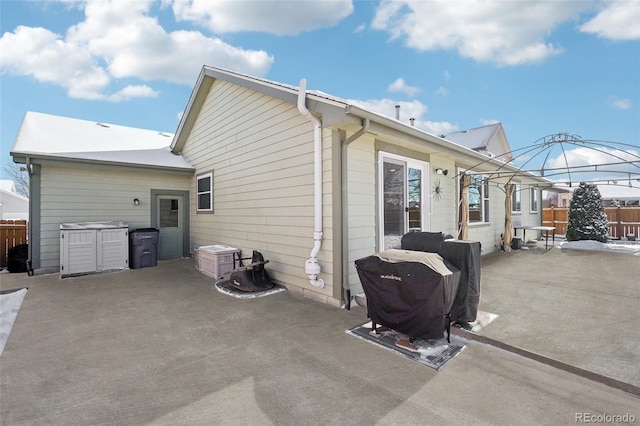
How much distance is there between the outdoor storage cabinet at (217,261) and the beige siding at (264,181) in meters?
0.32

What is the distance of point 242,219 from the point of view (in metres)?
6.30

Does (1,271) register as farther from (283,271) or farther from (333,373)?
(333,373)

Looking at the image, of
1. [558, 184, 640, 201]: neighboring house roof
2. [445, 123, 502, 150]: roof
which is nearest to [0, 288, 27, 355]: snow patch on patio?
[445, 123, 502, 150]: roof

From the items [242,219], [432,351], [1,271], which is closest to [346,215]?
[432,351]

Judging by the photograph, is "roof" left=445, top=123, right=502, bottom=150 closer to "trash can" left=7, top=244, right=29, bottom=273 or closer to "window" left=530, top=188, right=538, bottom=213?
Answer: "window" left=530, top=188, right=538, bottom=213

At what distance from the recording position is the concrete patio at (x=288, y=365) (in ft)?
6.45

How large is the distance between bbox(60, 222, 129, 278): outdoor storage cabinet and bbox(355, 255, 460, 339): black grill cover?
6209 millimetres

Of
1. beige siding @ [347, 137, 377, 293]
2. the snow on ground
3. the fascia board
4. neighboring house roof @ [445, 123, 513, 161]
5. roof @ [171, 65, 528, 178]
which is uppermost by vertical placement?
neighboring house roof @ [445, 123, 513, 161]

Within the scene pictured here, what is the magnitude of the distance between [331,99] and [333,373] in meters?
3.24

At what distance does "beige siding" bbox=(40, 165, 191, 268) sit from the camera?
6.61 meters

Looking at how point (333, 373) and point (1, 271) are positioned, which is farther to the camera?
point (1, 271)

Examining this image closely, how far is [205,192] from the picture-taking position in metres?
7.98

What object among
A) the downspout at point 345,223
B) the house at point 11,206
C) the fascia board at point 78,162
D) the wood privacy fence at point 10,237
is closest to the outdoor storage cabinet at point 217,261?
the downspout at point 345,223

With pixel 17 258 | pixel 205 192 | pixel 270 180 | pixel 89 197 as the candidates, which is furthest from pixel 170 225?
pixel 270 180
